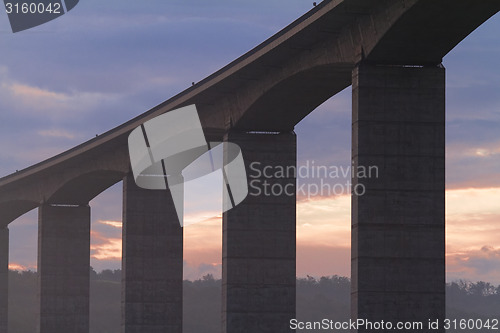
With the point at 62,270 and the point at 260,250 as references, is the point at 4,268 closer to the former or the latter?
the point at 62,270

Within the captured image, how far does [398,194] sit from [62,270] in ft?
159

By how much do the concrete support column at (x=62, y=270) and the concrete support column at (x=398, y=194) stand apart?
46784 mm

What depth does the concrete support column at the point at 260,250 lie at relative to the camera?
54750 mm

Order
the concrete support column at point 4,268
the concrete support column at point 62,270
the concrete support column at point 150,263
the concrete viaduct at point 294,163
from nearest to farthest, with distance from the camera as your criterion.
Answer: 1. the concrete viaduct at point 294,163
2. the concrete support column at point 150,263
3. the concrete support column at point 62,270
4. the concrete support column at point 4,268

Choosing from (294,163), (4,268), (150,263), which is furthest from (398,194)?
(4,268)

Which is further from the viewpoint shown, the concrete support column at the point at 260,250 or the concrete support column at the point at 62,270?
the concrete support column at the point at 62,270

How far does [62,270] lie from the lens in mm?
83500

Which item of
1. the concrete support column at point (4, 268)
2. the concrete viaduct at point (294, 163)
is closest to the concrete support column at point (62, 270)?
the concrete viaduct at point (294, 163)

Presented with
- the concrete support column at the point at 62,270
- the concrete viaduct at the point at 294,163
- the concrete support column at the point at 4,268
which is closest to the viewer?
the concrete viaduct at the point at 294,163

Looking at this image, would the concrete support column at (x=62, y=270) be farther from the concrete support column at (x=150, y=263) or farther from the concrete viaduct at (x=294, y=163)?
the concrete support column at (x=150, y=263)

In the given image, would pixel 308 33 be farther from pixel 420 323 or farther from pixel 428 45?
pixel 420 323

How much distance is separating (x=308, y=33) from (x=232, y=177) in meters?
14.2

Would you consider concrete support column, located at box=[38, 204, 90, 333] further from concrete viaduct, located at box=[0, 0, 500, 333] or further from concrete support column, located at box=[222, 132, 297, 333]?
concrete support column, located at box=[222, 132, 297, 333]

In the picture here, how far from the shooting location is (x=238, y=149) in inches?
2179
